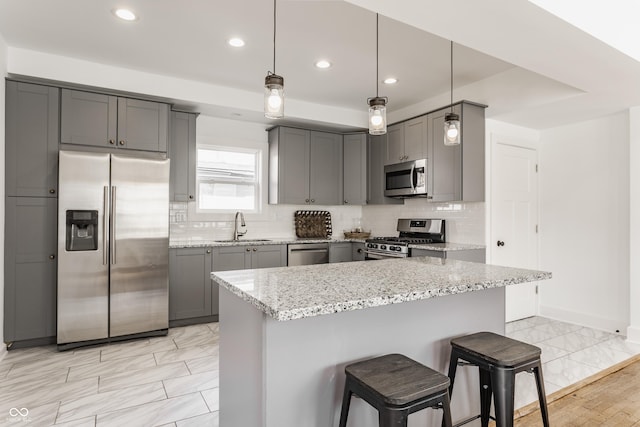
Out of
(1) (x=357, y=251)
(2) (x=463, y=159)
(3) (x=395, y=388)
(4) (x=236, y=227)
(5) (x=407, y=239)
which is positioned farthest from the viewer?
(1) (x=357, y=251)

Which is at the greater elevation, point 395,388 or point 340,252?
point 340,252

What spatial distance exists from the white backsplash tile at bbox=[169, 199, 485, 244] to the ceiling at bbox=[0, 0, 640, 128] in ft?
3.88

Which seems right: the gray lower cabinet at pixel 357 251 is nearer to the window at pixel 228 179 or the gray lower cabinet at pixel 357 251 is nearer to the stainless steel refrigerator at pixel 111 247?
the window at pixel 228 179

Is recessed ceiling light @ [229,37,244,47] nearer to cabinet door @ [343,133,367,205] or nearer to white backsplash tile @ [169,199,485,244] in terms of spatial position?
white backsplash tile @ [169,199,485,244]

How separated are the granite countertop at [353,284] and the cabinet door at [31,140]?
2467 millimetres

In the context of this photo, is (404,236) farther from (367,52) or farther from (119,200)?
(119,200)

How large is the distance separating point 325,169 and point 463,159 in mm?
1854

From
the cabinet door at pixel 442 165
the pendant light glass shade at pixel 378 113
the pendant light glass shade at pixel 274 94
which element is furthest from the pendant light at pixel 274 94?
the cabinet door at pixel 442 165

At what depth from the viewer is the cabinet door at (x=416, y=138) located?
4.39 metres

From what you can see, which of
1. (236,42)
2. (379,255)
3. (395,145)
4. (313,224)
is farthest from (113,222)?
(395,145)

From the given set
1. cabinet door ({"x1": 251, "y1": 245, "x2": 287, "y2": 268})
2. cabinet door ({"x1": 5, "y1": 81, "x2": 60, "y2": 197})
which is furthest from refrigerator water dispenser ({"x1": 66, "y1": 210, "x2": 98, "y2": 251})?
cabinet door ({"x1": 251, "y1": 245, "x2": 287, "y2": 268})

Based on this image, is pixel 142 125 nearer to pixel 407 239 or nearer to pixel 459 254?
pixel 407 239

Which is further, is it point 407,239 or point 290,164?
point 290,164

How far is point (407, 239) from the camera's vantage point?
15.1 feet
